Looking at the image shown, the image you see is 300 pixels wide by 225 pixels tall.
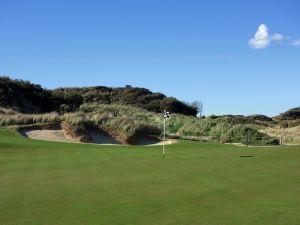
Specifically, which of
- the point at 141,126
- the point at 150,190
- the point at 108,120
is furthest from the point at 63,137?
the point at 150,190

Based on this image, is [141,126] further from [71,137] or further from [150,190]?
[150,190]

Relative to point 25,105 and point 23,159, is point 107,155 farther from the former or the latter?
point 25,105

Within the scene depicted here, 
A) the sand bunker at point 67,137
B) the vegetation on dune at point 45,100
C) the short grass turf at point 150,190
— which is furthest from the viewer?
the vegetation on dune at point 45,100

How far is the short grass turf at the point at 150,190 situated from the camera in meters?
10.0

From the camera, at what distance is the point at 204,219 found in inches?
383

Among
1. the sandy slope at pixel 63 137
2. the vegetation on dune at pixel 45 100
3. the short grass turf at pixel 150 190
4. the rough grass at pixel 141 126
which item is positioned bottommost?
the short grass turf at pixel 150 190

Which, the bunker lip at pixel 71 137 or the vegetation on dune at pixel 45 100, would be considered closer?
the bunker lip at pixel 71 137

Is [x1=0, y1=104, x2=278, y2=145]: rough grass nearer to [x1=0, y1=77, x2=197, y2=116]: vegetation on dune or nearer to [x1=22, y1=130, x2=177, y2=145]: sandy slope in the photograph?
[x1=22, y1=130, x2=177, y2=145]: sandy slope

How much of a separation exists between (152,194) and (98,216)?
8.46ft

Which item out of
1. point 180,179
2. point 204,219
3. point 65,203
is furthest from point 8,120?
point 204,219

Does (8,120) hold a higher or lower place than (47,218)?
higher

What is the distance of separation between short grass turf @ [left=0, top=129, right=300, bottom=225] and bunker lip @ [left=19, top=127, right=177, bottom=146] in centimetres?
1234

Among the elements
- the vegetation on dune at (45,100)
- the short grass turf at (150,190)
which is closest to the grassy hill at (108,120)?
the vegetation on dune at (45,100)

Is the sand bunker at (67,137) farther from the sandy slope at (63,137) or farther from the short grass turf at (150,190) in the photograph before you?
the short grass turf at (150,190)
